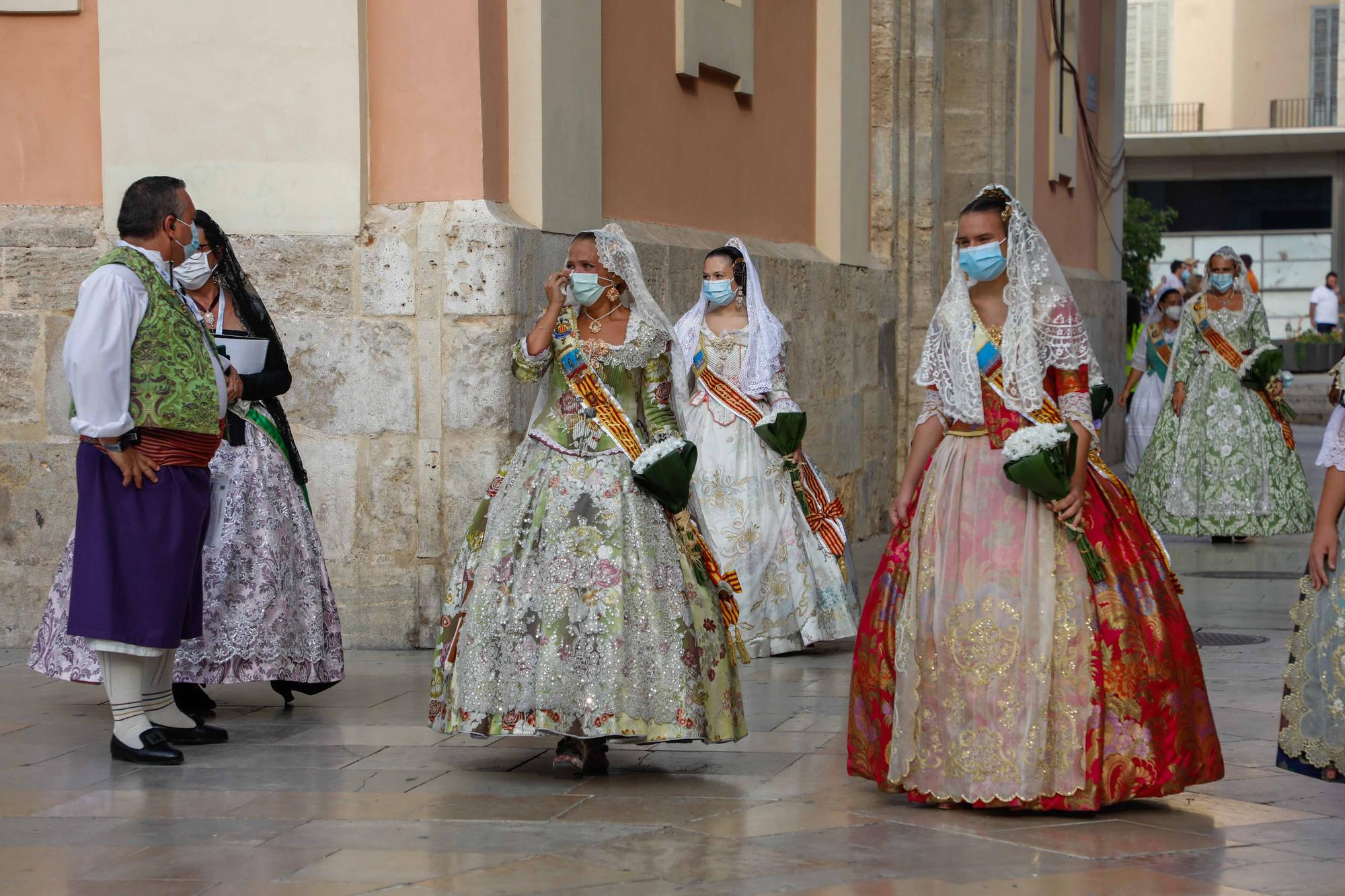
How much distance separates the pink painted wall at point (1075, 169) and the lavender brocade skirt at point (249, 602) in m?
12.2

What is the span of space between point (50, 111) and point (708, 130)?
400 cm

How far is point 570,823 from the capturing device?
17.3 ft

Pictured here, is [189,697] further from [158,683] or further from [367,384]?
[367,384]

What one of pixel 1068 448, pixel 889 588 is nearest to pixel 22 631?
pixel 889 588

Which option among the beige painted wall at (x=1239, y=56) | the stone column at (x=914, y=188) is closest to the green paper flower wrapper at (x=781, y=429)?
the stone column at (x=914, y=188)

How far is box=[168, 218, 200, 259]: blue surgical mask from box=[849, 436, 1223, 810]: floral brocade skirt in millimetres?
2575

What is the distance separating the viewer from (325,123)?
8.57 metres

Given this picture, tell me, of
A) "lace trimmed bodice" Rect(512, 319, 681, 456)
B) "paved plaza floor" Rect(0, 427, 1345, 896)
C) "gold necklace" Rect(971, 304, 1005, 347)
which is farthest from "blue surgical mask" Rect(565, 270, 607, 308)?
"paved plaza floor" Rect(0, 427, 1345, 896)

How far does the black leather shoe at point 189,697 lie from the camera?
22.7ft

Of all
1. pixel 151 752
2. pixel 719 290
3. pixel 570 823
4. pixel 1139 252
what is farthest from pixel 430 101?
pixel 1139 252

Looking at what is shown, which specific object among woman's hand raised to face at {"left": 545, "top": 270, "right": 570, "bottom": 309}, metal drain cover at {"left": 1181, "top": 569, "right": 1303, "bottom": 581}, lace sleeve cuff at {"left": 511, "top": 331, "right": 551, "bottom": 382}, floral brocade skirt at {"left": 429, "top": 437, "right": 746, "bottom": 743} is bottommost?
metal drain cover at {"left": 1181, "top": 569, "right": 1303, "bottom": 581}

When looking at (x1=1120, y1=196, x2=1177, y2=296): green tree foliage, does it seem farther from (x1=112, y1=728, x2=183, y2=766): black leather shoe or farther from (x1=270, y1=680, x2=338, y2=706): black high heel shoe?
(x1=112, y1=728, x2=183, y2=766): black leather shoe

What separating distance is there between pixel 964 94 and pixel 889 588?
11.4 metres

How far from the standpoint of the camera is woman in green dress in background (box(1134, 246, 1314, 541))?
12.6 metres
